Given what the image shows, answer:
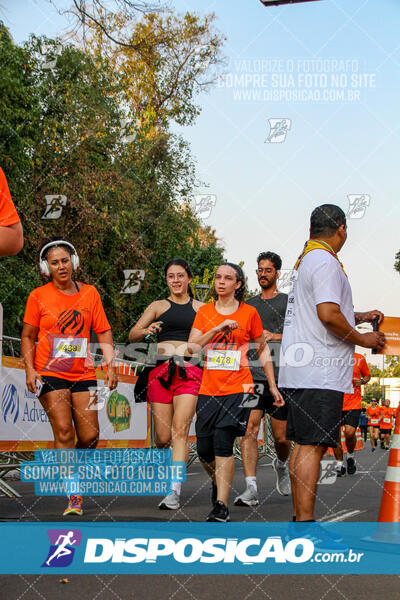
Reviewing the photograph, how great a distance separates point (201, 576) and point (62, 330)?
2.62 m

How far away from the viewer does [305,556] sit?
11.3ft

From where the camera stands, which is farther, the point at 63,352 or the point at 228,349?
the point at 228,349

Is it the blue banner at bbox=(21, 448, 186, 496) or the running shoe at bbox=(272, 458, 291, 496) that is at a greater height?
the running shoe at bbox=(272, 458, 291, 496)

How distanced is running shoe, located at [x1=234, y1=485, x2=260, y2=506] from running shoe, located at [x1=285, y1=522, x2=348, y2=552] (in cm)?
235

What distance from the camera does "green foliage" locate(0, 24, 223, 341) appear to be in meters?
18.8

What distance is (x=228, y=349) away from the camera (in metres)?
5.73

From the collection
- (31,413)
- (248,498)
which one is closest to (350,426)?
(248,498)

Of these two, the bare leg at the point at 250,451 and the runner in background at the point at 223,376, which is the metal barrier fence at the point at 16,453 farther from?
the runner in background at the point at 223,376

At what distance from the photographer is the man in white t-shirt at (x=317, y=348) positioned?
13.6 feet

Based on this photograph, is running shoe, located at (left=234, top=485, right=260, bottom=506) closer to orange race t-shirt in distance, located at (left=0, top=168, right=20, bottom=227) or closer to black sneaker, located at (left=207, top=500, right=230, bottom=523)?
black sneaker, located at (left=207, top=500, right=230, bottom=523)

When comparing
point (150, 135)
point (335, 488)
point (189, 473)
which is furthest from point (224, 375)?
point (150, 135)

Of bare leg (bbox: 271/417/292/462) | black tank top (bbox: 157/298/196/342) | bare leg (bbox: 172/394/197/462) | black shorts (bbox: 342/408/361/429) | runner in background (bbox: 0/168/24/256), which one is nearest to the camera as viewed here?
runner in background (bbox: 0/168/24/256)

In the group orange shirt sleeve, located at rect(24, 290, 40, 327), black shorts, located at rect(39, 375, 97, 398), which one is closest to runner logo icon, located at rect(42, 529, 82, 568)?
black shorts, located at rect(39, 375, 97, 398)

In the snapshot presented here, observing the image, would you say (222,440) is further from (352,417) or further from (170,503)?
(352,417)
